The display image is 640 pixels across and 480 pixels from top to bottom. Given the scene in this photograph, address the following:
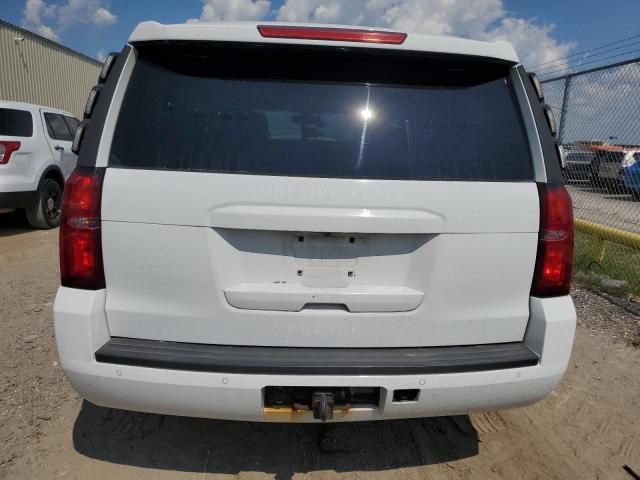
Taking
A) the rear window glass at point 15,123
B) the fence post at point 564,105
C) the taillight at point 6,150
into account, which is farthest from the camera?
the fence post at point 564,105

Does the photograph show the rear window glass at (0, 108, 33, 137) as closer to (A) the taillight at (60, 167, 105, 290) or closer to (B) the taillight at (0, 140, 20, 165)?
(B) the taillight at (0, 140, 20, 165)

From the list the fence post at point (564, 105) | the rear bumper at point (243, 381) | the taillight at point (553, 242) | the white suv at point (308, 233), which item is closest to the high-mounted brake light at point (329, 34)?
the white suv at point (308, 233)

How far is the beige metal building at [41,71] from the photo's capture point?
1509cm

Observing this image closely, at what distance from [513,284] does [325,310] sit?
805 mm

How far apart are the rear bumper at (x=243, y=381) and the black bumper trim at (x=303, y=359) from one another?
19mm

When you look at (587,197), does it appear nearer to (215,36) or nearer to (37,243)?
(215,36)

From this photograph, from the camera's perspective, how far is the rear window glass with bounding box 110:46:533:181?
190cm

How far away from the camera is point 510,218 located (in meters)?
1.92

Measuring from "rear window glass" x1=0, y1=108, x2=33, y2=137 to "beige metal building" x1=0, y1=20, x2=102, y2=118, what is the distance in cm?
983

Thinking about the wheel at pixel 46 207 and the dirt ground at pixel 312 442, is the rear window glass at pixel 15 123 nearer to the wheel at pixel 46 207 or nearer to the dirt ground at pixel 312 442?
the wheel at pixel 46 207

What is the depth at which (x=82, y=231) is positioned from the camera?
6.06 ft

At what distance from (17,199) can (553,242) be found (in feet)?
24.1

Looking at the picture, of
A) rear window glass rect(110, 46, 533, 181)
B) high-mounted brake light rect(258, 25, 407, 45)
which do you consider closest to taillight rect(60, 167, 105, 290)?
rear window glass rect(110, 46, 533, 181)

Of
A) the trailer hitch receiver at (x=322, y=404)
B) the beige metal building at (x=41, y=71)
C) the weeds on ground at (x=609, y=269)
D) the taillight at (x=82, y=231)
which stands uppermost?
the beige metal building at (x=41, y=71)
